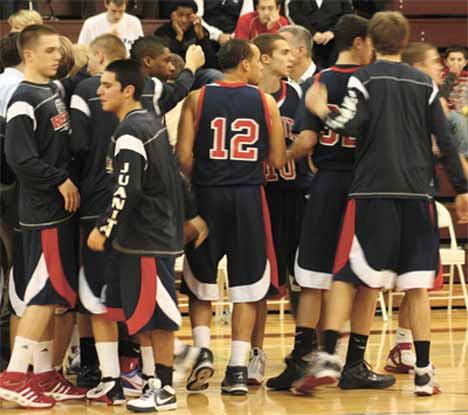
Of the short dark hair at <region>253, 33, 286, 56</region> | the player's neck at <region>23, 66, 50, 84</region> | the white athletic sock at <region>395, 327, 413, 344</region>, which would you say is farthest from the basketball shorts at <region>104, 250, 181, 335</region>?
the white athletic sock at <region>395, 327, 413, 344</region>

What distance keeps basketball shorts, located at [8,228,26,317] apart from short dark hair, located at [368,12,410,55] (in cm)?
224

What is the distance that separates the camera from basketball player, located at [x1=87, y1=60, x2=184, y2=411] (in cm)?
595

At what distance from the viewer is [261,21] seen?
11.0 meters

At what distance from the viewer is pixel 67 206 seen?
634 centimetres

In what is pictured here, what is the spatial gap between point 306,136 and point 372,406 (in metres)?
1.54

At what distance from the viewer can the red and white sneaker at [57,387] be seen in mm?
6484

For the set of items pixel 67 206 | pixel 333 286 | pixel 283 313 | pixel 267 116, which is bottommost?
pixel 283 313

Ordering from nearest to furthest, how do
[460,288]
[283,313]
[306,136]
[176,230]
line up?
[176,230] < [306,136] < [283,313] < [460,288]

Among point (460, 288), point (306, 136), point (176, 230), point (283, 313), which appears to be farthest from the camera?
point (460, 288)

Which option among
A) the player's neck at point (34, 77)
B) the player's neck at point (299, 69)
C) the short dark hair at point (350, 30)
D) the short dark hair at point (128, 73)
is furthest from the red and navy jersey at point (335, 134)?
the player's neck at point (34, 77)

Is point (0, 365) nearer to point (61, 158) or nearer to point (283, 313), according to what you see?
point (61, 158)

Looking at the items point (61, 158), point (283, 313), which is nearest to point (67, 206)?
point (61, 158)

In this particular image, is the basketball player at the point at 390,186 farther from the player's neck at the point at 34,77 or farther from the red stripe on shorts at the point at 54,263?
the player's neck at the point at 34,77

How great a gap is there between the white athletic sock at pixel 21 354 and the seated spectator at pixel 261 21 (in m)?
5.25
